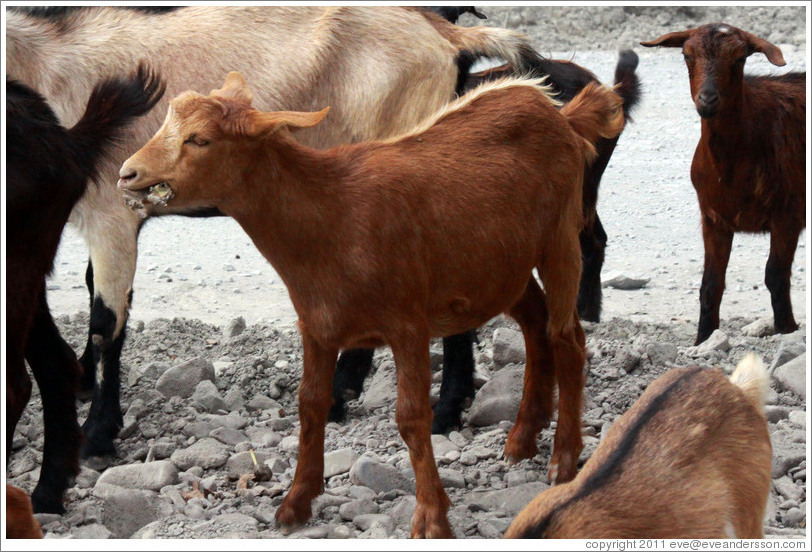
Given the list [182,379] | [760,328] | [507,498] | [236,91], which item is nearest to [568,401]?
[507,498]

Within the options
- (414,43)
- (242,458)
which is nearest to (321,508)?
(242,458)

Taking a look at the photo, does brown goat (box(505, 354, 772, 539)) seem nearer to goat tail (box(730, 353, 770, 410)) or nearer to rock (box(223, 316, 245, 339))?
goat tail (box(730, 353, 770, 410))

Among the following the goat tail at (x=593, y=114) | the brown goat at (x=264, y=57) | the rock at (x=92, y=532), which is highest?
the brown goat at (x=264, y=57)

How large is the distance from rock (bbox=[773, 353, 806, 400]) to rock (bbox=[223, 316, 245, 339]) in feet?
11.9

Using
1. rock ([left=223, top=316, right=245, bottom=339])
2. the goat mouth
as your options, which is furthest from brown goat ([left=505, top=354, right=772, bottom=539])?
rock ([left=223, top=316, right=245, bottom=339])

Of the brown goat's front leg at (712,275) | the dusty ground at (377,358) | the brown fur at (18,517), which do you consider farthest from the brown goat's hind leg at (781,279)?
the brown fur at (18,517)

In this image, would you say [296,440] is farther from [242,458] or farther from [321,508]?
[321,508]

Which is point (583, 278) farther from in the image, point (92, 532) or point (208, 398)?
point (92, 532)

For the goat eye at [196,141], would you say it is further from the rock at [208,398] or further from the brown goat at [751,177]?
the brown goat at [751,177]

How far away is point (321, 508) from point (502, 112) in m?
2.01

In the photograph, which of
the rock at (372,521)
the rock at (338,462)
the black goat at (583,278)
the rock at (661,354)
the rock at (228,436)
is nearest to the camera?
the rock at (372,521)

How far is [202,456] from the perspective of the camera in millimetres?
6062

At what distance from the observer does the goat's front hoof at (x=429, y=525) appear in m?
4.96

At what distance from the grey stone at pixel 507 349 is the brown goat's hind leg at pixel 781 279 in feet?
7.63
